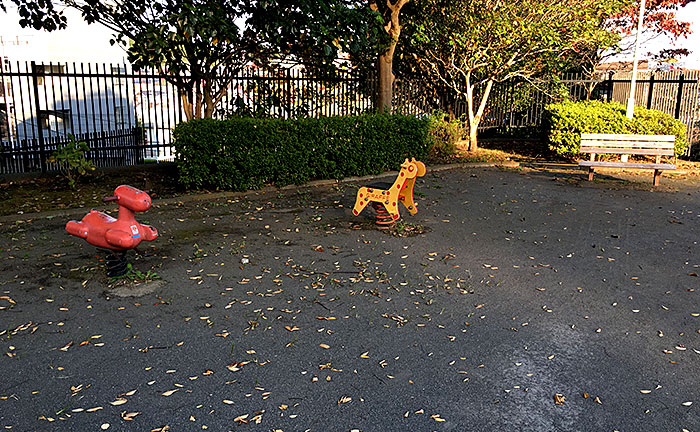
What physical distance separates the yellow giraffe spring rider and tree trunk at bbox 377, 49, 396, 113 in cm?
622

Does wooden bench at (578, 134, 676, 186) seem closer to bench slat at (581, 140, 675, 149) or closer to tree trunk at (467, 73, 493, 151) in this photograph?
bench slat at (581, 140, 675, 149)

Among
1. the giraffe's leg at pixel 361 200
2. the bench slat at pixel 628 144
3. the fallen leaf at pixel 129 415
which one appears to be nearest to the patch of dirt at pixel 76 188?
the giraffe's leg at pixel 361 200

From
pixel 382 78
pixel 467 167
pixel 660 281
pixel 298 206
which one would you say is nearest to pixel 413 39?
pixel 382 78

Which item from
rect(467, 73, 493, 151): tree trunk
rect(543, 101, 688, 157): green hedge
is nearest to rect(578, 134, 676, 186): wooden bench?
rect(543, 101, 688, 157): green hedge

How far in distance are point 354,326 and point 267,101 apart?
29.6ft

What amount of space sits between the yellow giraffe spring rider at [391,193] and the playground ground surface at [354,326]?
0.98ft

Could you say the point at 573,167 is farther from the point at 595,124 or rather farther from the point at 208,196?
the point at 208,196

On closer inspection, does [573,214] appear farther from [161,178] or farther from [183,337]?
[161,178]

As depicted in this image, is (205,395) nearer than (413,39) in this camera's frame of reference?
Yes

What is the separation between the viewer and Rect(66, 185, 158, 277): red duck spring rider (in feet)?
16.2

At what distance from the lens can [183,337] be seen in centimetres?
408

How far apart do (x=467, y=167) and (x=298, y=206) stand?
19.4 ft

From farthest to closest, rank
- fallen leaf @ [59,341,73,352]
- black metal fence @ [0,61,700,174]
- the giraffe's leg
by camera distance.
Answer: black metal fence @ [0,61,700,174] < the giraffe's leg < fallen leaf @ [59,341,73,352]

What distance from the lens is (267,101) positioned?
40.7 ft
